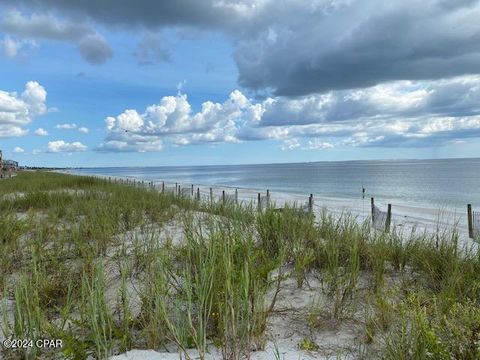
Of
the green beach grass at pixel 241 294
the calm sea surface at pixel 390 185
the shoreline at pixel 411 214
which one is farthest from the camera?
the calm sea surface at pixel 390 185

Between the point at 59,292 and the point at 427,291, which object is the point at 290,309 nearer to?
the point at 427,291

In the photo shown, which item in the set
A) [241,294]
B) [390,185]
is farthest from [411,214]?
[390,185]

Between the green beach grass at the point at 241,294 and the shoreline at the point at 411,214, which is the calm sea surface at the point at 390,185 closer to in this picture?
the shoreline at the point at 411,214

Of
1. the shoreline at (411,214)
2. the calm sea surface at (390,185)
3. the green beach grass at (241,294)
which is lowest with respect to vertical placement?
the calm sea surface at (390,185)

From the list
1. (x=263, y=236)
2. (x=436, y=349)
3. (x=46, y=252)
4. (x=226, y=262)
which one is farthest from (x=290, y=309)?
(x=46, y=252)

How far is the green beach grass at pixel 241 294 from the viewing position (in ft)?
8.46

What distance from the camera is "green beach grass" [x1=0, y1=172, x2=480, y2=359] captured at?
8.46ft

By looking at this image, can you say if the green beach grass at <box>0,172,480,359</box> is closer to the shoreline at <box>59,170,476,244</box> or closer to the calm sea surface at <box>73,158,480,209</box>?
the shoreline at <box>59,170,476,244</box>

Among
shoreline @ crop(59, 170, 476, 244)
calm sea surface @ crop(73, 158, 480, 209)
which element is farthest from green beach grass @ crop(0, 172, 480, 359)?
calm sea surface @ crop(73, 158, 480, 209)

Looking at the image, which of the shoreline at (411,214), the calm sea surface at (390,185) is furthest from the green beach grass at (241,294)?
the calm sea surface at (390,185)

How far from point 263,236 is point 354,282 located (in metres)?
1.74

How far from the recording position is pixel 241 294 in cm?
273

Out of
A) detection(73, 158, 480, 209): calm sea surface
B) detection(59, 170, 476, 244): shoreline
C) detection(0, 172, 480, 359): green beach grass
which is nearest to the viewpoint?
detection(0, 172, 480, 359): green beach grass

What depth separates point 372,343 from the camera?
2.88 m
